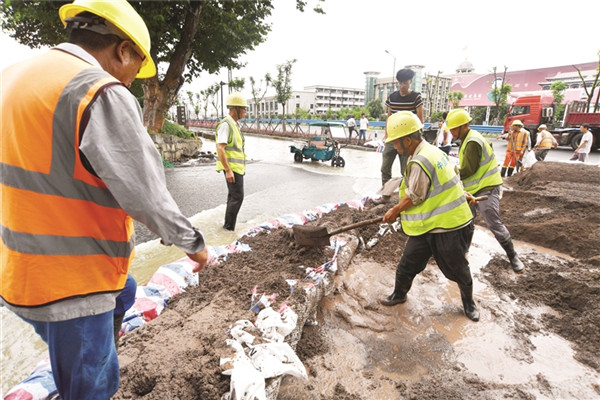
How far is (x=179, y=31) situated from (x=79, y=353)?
12261 millimetres

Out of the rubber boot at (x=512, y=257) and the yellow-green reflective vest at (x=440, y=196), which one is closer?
the yellow-green reflective vest at (x=440, y=196)

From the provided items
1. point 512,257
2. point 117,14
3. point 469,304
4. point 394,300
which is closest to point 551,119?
point 512,257

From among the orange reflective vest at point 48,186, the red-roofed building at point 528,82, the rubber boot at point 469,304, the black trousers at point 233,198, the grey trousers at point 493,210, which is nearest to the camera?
the orange reflective vest at point 48,186

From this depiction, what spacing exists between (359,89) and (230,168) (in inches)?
4034

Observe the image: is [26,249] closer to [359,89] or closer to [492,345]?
[492,345]

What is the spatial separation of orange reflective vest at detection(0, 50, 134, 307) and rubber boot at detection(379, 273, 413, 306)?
8.31 ft

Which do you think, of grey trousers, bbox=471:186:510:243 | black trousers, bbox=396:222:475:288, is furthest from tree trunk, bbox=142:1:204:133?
black trousers, bbox=396:222:475:288

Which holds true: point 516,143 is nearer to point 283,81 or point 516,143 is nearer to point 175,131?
point 175,131

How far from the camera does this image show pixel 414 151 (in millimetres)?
2738

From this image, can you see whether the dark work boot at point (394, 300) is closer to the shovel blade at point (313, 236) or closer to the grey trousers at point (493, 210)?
the shovel blade at point (313, 236)

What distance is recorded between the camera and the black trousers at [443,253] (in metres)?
2.62

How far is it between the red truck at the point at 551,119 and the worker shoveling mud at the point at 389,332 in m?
16.2

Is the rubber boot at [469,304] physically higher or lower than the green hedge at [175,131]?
lower

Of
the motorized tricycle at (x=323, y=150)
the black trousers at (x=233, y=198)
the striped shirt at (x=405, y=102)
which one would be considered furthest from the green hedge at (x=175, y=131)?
the striped shirt at (x=405, y=102)
